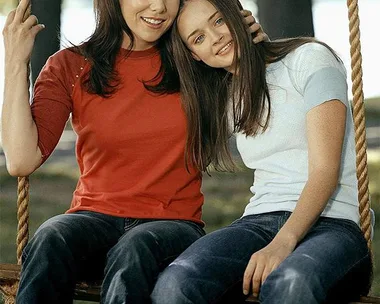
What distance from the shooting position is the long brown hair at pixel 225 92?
9.91 ft

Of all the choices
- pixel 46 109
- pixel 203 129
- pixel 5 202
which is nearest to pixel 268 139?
pixel 203 129

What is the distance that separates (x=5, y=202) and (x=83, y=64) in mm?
6315

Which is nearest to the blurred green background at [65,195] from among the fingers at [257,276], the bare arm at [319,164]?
the bare arm at [319,164]

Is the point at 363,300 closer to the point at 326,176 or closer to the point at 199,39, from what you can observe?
the point at 326,176

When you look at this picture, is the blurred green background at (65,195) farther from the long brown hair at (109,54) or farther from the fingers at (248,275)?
the fingers at (248,275)

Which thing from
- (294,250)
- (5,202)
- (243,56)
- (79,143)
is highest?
(243,56)

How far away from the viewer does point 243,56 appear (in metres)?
3.03

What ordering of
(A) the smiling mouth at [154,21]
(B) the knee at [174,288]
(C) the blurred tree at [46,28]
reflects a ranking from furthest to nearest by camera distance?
1. (C) the blurred tree at [46,28]
2. (A) the smiling mouth at [154,21]
3. (B) the knee at [174,288]

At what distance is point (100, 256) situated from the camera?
9.75 feet

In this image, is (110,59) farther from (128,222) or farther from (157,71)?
(128,222)

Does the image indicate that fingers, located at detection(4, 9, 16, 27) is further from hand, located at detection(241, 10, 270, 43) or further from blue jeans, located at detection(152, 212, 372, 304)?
blue jeans, located at detection(152, 212, 372, 304)

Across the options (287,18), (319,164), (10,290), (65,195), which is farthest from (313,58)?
(65,195)

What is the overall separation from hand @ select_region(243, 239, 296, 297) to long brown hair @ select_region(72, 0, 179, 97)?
0.70 meters

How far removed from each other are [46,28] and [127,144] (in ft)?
Result: 14.7
